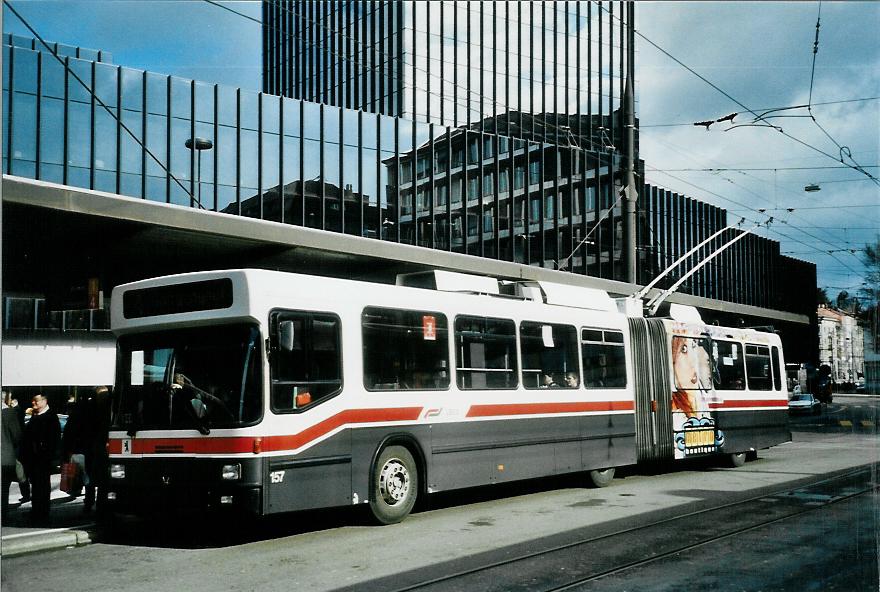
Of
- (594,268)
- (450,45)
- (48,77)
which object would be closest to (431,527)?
(48,77)

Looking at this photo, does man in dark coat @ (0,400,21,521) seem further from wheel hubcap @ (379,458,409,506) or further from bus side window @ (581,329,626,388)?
bus side window @ (581,329,626,388)

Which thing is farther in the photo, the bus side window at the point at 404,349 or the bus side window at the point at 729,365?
the bus side window at the point at 729,365

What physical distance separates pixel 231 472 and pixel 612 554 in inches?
144

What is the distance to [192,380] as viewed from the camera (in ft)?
31.6

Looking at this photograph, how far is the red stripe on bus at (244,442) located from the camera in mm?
9203

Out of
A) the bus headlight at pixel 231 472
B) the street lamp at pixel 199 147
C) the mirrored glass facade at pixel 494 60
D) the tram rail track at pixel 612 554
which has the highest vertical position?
the mirrored glass facade at pixel 494 60

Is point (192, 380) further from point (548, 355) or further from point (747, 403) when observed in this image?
point (747, 403)

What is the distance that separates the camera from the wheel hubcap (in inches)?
421

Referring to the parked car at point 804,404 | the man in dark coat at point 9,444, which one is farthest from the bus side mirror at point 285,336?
the parked car at point 804,404

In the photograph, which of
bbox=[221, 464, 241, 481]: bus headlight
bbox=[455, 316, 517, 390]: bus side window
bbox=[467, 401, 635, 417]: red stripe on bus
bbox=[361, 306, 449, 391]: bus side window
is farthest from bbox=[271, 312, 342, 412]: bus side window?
bbox=[467, 401, 635, 417]: red stripe on bus

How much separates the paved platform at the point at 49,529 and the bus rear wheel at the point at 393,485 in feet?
10.1

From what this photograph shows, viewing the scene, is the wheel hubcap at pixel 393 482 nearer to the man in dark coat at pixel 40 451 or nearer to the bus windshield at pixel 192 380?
the bus windshield at pixel 192 380

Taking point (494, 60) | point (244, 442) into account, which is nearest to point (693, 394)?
point (244, 442)

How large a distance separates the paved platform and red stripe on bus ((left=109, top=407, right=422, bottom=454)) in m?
0.97
